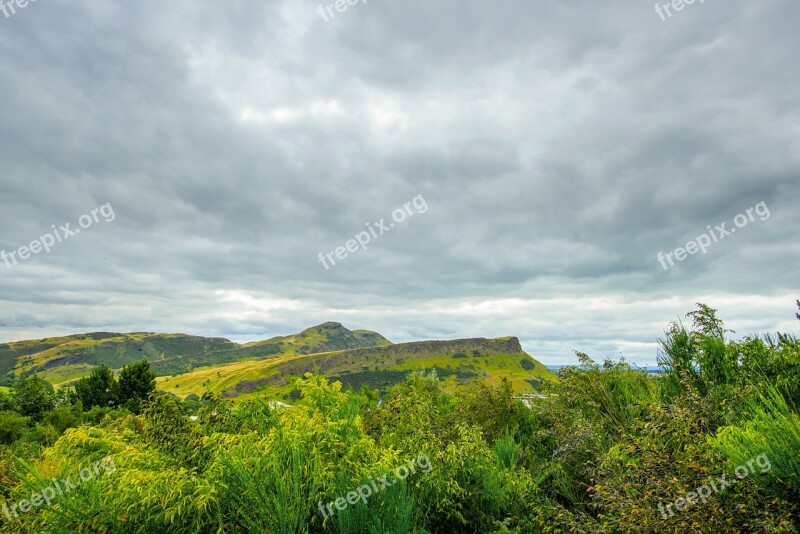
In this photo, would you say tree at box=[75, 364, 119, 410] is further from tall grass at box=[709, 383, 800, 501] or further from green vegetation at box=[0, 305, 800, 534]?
tall grass at box=[709, 383, 800, 501]

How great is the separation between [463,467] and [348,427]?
2477 mm

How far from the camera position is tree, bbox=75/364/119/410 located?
39.0 m

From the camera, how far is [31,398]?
3222 centimetres

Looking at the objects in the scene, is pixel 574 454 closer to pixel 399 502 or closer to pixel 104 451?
pixel 399 502

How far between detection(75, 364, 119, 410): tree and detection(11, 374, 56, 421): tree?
4.51 m

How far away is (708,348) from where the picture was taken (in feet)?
28.4

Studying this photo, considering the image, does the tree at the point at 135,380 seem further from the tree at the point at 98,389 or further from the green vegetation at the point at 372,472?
the green vegetation at the point at 372,472

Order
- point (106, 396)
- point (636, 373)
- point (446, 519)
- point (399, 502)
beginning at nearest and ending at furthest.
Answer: point (399, 502) < point (446, 519) < point (636, 373) < point (106, 396)

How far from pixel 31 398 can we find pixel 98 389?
772 cm

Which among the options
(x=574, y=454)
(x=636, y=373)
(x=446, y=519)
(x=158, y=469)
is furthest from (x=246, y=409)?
(x=636, y=373)

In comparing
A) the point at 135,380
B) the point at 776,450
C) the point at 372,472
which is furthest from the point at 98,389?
the point at 776,450

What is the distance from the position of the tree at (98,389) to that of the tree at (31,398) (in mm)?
4512

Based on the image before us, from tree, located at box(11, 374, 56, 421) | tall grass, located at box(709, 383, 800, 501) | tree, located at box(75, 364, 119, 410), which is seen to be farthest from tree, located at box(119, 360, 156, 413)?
tall grass, located at box(709, 383, 800, 501)

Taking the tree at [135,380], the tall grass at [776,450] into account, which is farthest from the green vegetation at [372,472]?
the tree at [135,380]
